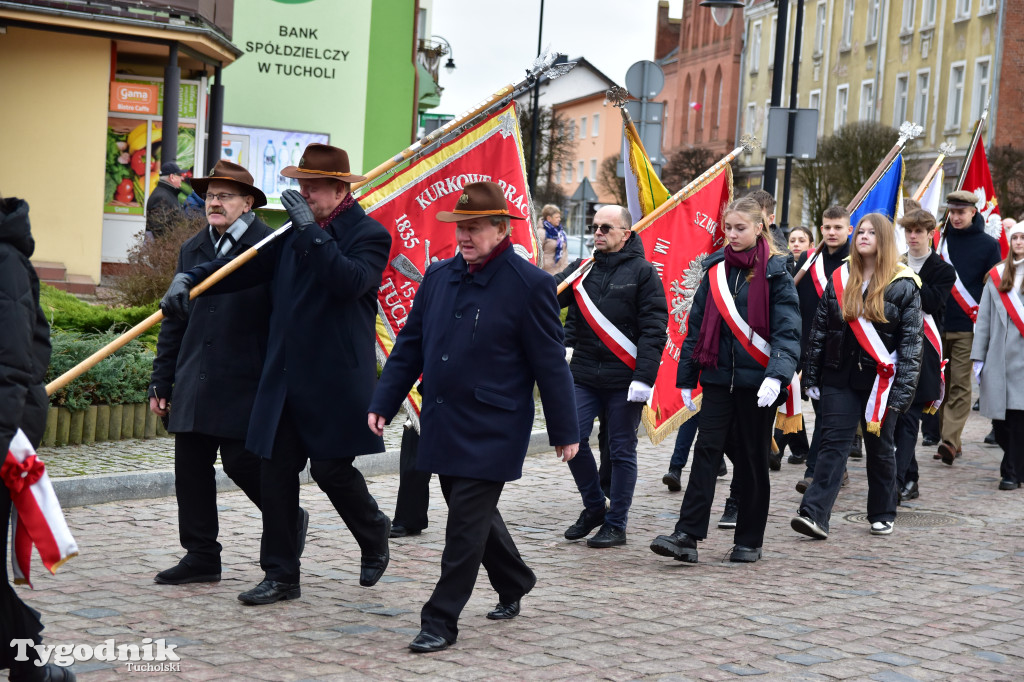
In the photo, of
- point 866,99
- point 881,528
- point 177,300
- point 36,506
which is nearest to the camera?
point 36,506

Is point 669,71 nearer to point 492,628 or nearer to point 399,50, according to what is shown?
point 399,50

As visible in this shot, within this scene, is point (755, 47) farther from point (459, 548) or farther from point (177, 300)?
point (459, 548)

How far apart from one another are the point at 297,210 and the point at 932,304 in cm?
554

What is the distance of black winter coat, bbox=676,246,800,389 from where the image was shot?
7438mm

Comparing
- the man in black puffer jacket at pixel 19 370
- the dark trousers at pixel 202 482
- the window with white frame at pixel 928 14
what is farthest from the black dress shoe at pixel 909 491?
the window with white frame at pixel 928 14

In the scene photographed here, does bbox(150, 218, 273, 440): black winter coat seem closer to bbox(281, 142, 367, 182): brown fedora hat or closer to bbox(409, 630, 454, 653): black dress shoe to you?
bbox(281, 142, 367, 182): brown fedora hat

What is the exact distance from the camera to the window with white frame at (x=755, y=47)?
64.7 metres

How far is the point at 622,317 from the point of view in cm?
816

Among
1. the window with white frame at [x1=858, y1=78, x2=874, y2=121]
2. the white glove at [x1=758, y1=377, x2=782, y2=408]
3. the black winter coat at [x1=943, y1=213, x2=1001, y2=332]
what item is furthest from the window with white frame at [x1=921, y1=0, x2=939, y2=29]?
the white glove at [x1=758, y1=377, x2=782, y2=408]

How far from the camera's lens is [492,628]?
6.00 metres

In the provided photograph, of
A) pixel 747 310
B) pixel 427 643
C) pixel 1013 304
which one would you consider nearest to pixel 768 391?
pixel 747 310

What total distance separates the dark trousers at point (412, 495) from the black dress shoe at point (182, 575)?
164 centimetres

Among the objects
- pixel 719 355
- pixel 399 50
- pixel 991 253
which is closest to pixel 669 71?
pixel 399 50

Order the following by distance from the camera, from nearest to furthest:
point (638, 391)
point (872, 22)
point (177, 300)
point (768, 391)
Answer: point (177, 300) < point (768, 391) < point (638, 391) < point (872, 22)
